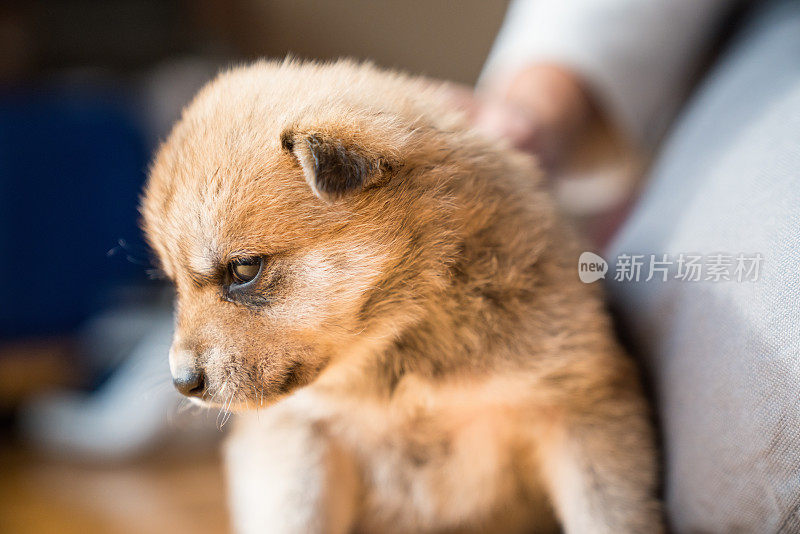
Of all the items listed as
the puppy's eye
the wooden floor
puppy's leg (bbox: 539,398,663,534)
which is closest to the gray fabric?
puppy's leg (bbox: 539,398,663,534)

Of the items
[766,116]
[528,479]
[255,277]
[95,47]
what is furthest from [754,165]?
[95,47]

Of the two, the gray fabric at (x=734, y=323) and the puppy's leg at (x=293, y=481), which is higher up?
the gray fabric at (x=734, y=323)

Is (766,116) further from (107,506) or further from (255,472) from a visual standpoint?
(107,506)

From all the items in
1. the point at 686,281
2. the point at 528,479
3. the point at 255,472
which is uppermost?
the point at 686,281

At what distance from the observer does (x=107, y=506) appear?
62.8 inches

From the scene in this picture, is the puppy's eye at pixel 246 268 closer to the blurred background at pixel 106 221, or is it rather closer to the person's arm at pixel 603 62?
the blurred background at pixel 106 221

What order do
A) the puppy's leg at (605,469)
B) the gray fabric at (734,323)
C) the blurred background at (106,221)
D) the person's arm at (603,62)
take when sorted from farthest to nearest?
the blurred background at (106,221) < the person's arm at (603,62) < the puppy's leg at (605,469) < the gray fabric at (734,323)

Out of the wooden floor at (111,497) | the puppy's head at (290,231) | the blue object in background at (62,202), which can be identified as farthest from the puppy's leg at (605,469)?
the blue object in background at (62,202)

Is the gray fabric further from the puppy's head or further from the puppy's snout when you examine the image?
the puppy's snout

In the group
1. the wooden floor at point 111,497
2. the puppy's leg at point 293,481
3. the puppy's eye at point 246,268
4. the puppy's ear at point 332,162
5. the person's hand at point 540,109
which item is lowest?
the wooden floor at point 111,497

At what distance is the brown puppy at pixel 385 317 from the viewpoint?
74 cm

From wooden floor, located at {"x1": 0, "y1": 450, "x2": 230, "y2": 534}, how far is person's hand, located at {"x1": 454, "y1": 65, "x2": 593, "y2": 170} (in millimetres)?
1107

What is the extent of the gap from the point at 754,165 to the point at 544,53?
88cm

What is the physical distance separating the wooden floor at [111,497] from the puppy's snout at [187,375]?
0.82 m
